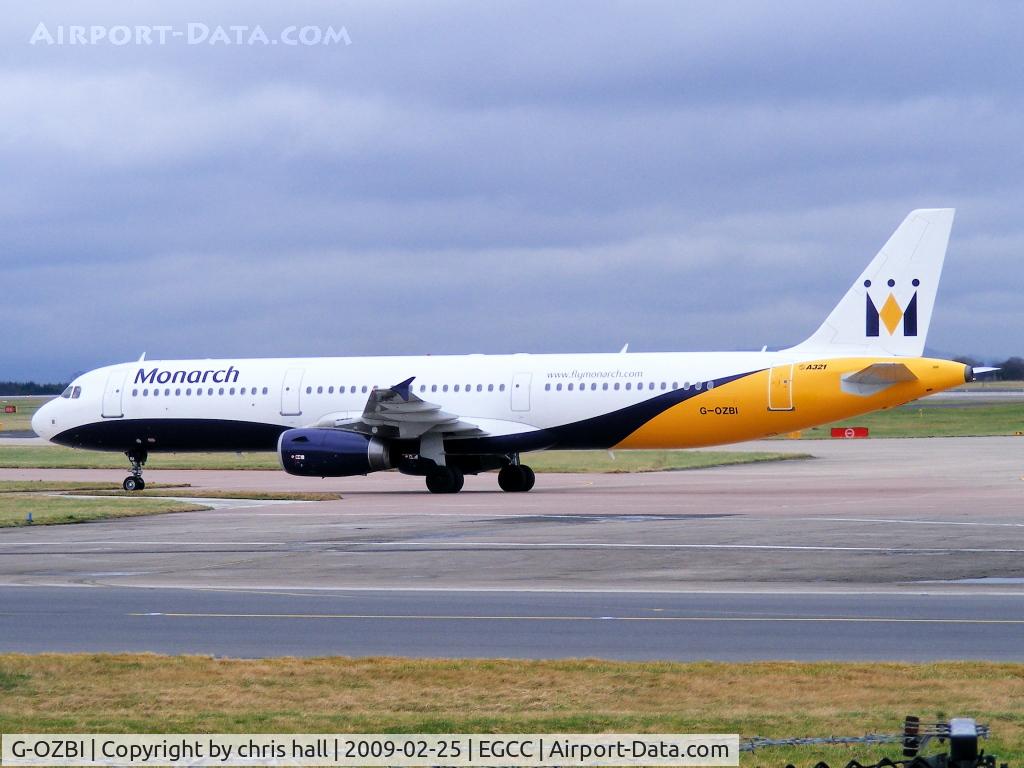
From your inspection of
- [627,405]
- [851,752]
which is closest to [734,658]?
[851,752]

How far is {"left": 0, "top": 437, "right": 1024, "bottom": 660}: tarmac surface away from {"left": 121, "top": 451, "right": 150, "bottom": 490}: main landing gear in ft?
21.1

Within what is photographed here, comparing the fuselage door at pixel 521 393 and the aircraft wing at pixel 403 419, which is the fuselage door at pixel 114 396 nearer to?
the aircraft wing at pixel 403 419

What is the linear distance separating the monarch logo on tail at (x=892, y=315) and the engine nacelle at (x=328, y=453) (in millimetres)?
11950

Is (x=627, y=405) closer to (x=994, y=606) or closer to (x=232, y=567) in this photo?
(x=232, y=567)

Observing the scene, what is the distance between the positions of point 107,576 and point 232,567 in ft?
5.65

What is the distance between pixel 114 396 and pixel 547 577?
965 inches

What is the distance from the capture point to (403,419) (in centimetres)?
3519

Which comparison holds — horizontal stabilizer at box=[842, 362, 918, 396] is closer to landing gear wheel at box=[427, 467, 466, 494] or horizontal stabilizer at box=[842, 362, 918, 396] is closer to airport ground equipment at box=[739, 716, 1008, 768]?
landing gear wheel at box=[427, 467, 466, 494]

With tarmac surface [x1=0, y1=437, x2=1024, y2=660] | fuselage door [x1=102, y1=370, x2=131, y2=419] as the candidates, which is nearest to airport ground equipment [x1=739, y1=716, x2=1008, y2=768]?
tarmac surface [x1=0, y1=437, x2=1024, y2=660]

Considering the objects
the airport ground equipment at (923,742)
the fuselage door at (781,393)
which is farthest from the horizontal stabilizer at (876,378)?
the airport ground equipment at (923,742)

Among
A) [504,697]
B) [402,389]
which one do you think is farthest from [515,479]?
[504,697]

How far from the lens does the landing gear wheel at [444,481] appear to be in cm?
3606

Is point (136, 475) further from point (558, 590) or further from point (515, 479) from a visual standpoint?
point (558, 590)

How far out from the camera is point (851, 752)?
8.20 m
